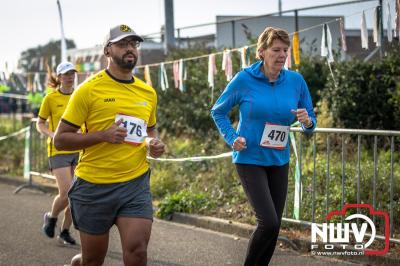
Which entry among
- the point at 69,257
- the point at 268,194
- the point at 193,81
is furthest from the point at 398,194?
the point at 193,81

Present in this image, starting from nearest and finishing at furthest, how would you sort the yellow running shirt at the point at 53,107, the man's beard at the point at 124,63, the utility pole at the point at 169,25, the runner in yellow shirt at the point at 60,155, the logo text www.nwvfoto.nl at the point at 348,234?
the man's beard at the point at 124,63, the logo text www.nwvfoto.nl at the point at 348,234, the runner in yellow shirt at the point at 60,155, the yellow running shirt at the point at 53,107, the utility pole at the point at 169,25

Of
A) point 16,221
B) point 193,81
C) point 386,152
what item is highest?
Result: point 193,81

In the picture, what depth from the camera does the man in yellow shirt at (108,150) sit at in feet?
14.3

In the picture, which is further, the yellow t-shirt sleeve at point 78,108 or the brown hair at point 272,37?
the brown hair at point 272,37

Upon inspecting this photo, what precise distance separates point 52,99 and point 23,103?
21165mm

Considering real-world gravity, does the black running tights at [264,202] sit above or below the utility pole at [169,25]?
below

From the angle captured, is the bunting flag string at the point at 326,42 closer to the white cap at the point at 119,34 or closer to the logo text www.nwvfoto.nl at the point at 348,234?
the logo text www.nwvfoto.nl at the point at 348,234

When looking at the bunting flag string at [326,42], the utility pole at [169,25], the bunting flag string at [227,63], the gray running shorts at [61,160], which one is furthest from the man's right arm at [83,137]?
the utility pole at [169,25]

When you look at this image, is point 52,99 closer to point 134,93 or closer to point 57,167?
point 57,167

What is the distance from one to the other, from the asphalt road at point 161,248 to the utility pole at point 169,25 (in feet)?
22.3

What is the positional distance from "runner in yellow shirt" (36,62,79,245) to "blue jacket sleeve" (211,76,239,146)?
2573 millimetres

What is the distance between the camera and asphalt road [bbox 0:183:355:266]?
6520 mm

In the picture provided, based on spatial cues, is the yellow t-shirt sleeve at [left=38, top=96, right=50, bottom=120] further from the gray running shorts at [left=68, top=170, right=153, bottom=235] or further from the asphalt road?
the gray running shorts at [left=68, top=170, right=153, bottom=235]

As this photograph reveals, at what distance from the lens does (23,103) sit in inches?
1094
